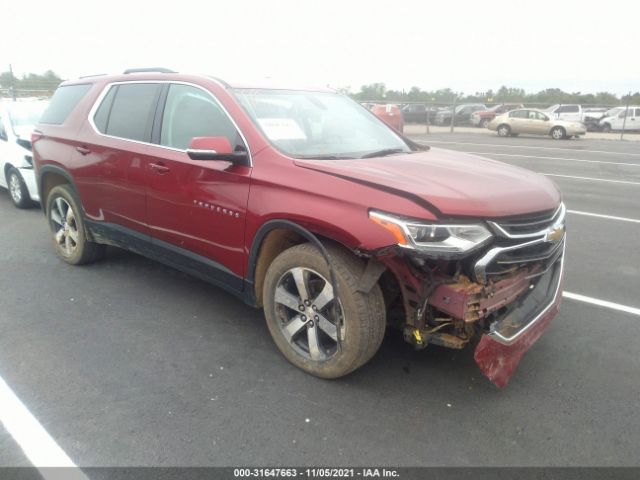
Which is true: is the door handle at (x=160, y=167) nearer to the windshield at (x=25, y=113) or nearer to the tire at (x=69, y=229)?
the tire at (x=69, y=229)

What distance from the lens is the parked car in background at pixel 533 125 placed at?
2430 cm

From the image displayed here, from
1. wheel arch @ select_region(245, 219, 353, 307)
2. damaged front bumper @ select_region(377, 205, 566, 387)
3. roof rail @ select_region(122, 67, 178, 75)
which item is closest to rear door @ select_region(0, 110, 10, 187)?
roof rail @ select_region(122, 67, 178, 75)

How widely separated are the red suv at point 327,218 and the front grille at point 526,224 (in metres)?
0.01

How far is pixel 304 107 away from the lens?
3.88 meters

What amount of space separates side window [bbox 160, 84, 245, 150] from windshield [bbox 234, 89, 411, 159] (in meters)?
0.20

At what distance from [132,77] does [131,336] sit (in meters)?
2.26

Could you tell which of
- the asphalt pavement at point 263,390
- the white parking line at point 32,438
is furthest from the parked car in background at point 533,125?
the white parking line at point 32,438

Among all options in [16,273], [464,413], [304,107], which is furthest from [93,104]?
[464,413]

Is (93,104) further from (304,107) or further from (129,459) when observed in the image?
(129,459)

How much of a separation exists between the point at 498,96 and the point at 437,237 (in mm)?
45362

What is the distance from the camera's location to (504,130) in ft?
86.2

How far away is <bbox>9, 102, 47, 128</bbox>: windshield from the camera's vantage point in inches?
309

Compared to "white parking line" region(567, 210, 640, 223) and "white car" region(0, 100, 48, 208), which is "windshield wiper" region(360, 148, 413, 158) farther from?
"white car" region(0, 100, 48, 208)

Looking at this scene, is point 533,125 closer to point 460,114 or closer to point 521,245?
point 460,114
